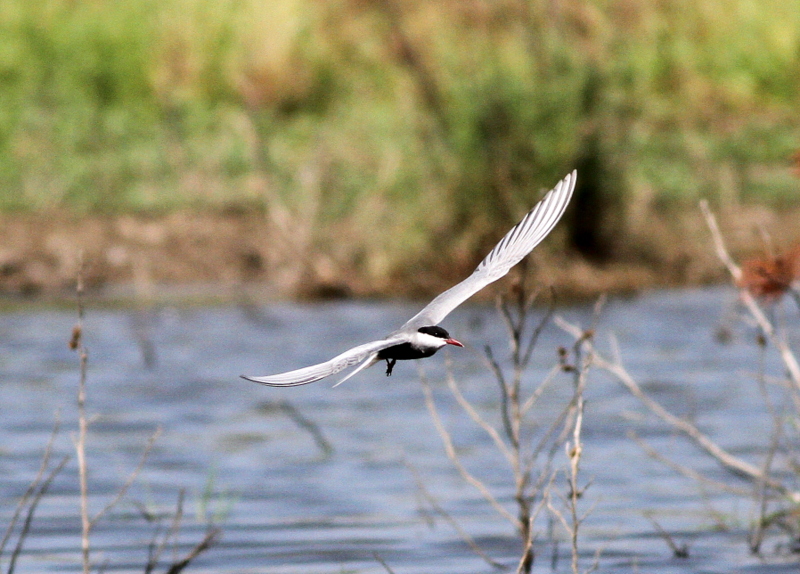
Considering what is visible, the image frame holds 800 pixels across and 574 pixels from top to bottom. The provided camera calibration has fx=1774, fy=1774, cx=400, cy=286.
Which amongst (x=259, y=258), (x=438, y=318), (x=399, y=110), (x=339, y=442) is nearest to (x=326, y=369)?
(x=438, y=318)

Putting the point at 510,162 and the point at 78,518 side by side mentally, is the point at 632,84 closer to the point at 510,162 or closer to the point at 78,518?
the point at 510,162

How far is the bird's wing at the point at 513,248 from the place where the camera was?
465cm

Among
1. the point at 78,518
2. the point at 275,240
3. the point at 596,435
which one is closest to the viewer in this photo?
the point at 78,518

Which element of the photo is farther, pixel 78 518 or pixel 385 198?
pixel 385 198

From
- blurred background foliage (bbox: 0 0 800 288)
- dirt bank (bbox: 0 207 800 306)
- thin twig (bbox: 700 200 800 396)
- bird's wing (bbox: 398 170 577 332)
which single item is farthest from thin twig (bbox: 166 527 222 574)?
dirt bank (bbox: 0 207 800 306)

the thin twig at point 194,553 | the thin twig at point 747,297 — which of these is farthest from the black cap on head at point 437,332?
the thin twig at point 747,297

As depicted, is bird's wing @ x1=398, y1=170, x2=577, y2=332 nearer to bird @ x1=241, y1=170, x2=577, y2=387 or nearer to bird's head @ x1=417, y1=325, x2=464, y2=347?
bird @ x1=241, y1=170, x2=577, y2=387

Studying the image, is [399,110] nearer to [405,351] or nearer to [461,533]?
[461,533]

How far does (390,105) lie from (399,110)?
15.9 feet

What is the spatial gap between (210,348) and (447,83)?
315cm

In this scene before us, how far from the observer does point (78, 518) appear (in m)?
8.37

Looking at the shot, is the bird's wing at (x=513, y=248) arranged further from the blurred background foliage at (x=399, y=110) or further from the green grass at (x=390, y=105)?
the blurred background foliage at (x=399, y=110)

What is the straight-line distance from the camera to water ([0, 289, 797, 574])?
7785mm

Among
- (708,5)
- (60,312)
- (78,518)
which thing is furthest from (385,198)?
(708,5)
